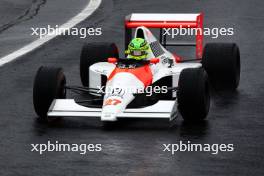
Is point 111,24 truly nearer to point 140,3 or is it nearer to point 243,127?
point 140,3

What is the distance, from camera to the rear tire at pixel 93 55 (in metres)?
20.9

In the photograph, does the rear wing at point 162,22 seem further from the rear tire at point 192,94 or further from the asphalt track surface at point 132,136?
the rear tire at point 192,94

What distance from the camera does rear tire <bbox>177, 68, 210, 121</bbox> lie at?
17500 millimetres

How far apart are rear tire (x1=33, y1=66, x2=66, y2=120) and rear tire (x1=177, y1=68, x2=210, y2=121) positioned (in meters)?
2.10

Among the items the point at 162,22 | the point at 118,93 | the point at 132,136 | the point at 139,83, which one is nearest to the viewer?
the point at 132,136

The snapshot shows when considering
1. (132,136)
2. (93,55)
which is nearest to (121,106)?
(132,136)

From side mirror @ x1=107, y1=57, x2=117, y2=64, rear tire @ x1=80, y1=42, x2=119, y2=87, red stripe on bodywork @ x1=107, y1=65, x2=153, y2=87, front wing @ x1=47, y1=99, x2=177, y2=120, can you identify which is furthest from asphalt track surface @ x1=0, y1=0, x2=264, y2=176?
side mirror @ x1=107, y1=57, x2=117, y2=64

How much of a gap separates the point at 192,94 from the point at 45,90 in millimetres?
2442

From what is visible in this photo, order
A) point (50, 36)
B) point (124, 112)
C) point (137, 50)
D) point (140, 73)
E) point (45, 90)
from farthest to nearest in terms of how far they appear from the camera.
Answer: point (50, 36) < point (137, 50) < point (140, 73) < point (45, 90) < point (124, 112)

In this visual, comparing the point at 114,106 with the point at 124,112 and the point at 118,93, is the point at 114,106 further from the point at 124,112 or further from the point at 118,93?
the point at 118,93

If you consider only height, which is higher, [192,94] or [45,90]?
[192,94]

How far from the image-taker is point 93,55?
2094 centimetres

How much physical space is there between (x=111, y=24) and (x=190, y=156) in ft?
48.9

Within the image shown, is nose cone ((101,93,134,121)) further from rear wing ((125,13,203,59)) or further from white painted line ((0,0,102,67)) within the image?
white painted line ((0,0,102,67))
